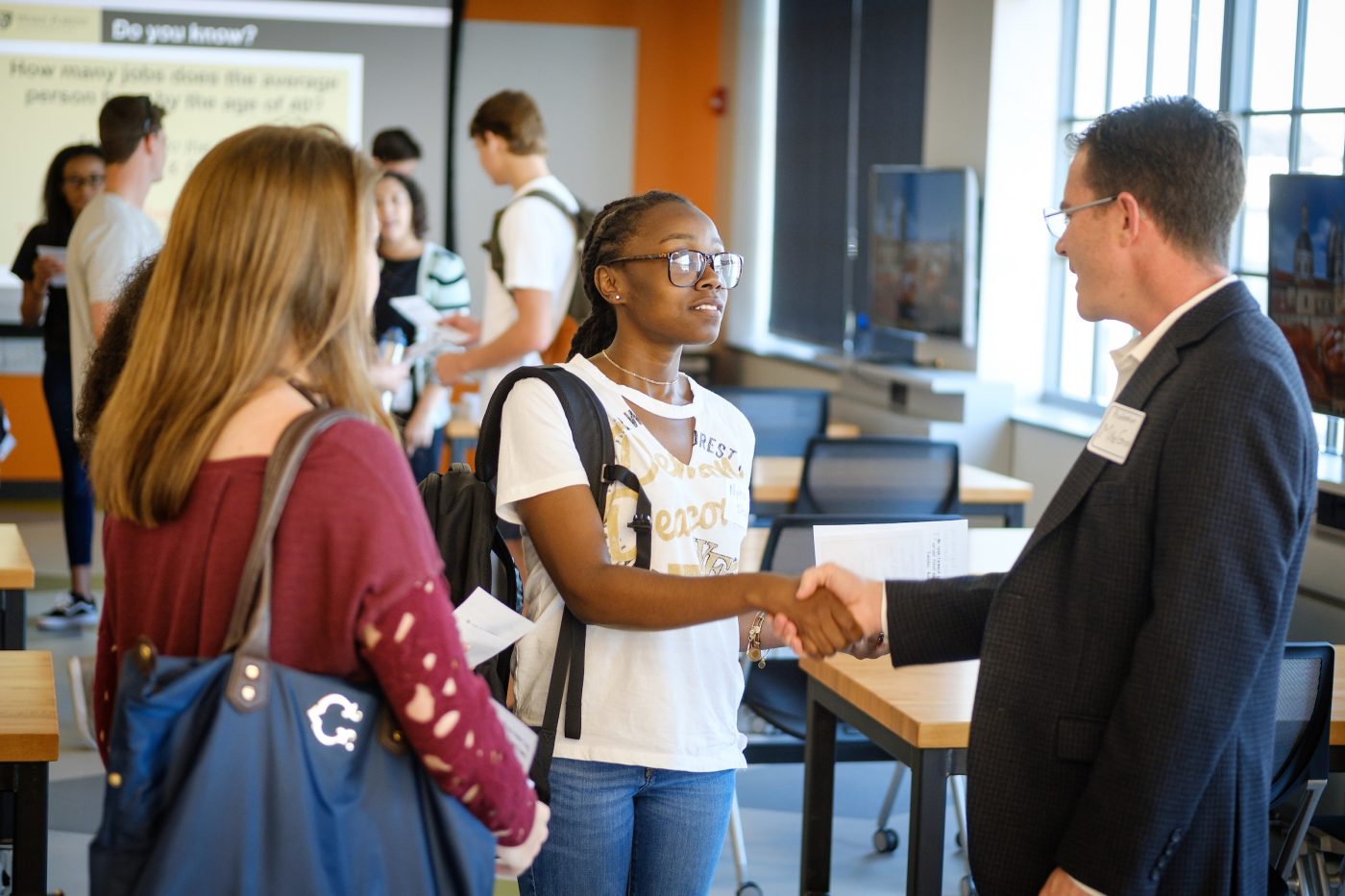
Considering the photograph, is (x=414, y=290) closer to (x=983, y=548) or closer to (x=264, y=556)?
(x=983, y=548)

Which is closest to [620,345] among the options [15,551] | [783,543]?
[783,543]

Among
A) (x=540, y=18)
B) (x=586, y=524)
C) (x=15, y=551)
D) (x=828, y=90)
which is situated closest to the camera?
(x=586, y=524)

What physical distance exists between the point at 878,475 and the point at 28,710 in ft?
9.25

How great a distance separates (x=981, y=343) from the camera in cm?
619

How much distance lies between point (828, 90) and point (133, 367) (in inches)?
280

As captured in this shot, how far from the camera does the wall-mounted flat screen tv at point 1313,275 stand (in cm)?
329

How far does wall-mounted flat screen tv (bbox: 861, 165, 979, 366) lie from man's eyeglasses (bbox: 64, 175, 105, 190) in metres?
3.36

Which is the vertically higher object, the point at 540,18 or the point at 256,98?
the point at 540,18

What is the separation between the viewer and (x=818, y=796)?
283 centimetres

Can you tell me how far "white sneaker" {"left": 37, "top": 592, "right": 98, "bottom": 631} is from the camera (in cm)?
566

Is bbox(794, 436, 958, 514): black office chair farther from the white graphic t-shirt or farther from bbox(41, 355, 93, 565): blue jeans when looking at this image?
bbox(41, 355, 93, 565): blue jeans

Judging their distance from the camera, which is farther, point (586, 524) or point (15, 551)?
point (15, 551)

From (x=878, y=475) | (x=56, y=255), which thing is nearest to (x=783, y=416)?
(x=878, y=475)

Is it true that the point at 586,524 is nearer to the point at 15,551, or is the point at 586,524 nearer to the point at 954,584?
the point at 954,584
